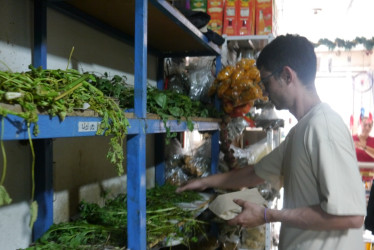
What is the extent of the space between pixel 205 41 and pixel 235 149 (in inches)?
54.8

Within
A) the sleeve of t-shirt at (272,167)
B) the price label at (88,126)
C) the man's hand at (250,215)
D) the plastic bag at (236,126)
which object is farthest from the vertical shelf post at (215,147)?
the price label at (88,126)

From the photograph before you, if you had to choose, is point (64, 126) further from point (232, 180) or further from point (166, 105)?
point (232, 180)

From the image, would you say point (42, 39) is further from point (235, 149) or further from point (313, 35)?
point (313, 35)

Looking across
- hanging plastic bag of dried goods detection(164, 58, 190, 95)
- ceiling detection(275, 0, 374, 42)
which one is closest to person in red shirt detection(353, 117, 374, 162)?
ceiling detection(275, 0, 374, 42)

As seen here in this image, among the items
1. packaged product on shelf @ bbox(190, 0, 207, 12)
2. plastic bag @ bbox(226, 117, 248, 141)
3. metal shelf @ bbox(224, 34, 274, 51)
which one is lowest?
plastic bag @ bbox(226, 117, 248, 141)

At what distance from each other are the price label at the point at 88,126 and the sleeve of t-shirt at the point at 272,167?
1.32 m

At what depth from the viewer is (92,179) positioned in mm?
2416

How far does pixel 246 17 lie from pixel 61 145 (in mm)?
2527

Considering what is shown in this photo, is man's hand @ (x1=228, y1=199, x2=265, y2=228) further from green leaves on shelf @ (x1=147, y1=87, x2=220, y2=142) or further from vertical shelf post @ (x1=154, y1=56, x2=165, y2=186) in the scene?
vertical shelf post @ (x1=154, y1=56, x2=165, y2=186)

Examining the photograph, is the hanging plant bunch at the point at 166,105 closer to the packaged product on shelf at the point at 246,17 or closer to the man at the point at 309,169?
the man at the point at 309,169

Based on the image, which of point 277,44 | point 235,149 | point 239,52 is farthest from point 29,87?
point 239,52

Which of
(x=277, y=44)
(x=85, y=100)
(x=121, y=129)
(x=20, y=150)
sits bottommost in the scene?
(x=20, y=150)

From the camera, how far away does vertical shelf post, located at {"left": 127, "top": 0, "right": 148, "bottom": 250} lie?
159 centimetres

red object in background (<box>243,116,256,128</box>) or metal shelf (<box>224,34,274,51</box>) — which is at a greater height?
metal shelf (<box>224,34,274,51</box>)
